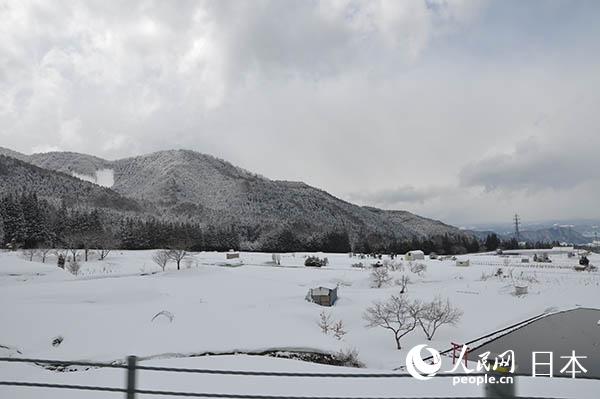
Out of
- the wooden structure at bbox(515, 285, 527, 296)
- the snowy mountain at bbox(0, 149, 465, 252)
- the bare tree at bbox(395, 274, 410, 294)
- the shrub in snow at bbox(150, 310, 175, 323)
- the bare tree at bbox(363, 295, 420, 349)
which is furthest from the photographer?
the snowy mountain at bbox(0, 149, 465, 252)

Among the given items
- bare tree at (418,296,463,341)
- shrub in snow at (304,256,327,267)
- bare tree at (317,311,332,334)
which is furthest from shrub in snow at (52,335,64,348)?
shrub in snow at (304,256,327,267)

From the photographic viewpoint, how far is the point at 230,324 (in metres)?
18.6

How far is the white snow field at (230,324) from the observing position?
6.96 m

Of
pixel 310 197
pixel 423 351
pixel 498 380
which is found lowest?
pixel 423 351

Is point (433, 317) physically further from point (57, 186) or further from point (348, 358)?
point (57, 186)

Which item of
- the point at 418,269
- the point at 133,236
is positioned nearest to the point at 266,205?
the point at 133,236

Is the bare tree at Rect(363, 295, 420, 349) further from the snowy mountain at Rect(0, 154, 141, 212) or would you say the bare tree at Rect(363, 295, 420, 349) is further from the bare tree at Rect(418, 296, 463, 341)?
the snowy mountain at Rect(0, 154, 141, 212)

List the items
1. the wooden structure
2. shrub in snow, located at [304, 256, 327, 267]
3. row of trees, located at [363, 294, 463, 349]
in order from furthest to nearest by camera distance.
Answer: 1. shrub in snow, located at [304, 256, 327, 267]
2. the wooden structure
3. row of trees, located at [363, 294, 463, 349]

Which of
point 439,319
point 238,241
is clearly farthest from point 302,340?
point 238,241

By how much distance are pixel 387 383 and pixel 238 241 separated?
2952 inches

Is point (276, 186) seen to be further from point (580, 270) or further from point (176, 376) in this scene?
point (176, 376)

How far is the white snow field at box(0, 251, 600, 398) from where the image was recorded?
274 inches

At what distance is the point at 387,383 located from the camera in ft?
21.7

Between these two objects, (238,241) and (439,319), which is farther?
(238,241)
